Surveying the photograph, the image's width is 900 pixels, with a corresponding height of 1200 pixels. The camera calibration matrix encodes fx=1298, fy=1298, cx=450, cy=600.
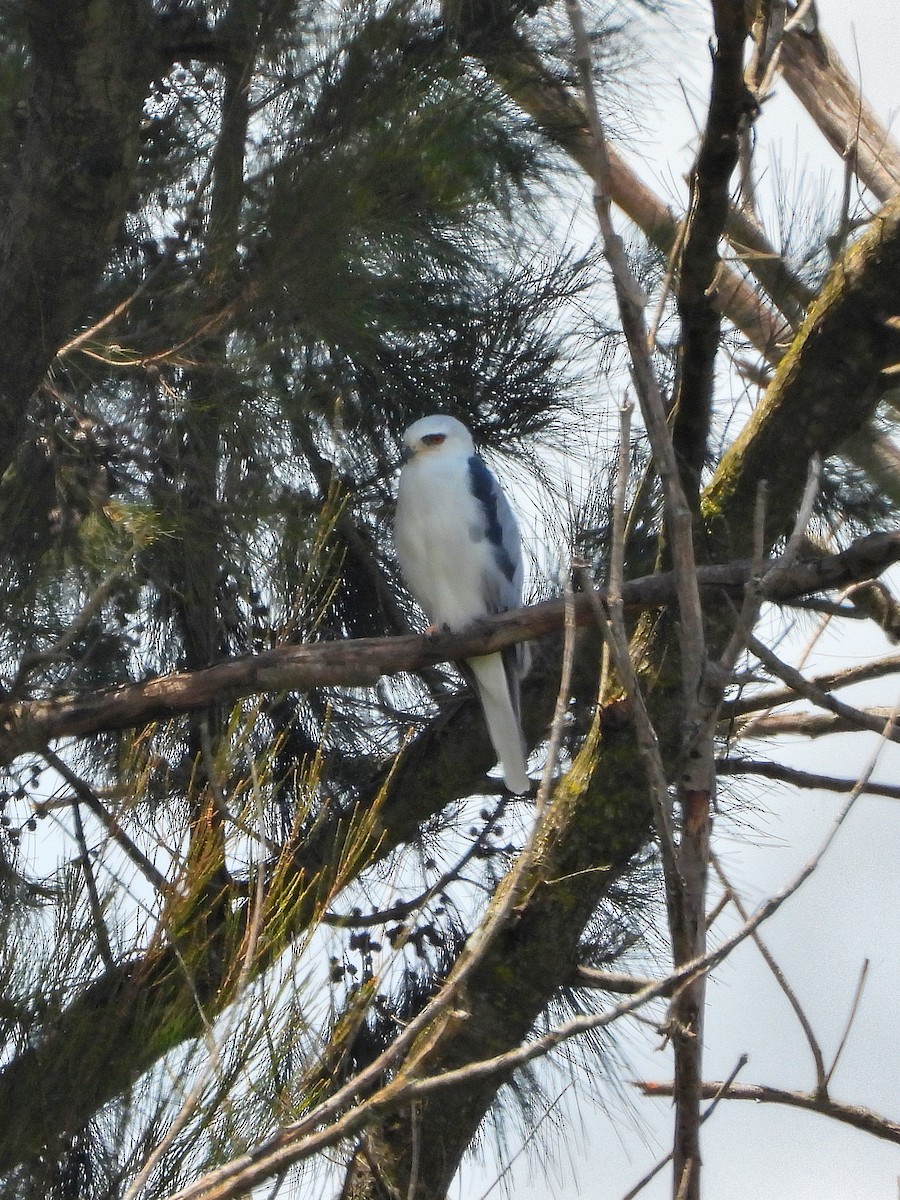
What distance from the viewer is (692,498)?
2285 mm

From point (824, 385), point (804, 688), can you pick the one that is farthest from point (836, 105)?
point (804, 688)

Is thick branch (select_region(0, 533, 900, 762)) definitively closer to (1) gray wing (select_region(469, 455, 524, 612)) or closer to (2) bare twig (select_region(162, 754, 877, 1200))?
(2) bare twig (select_region(162, 754, 877, 1200))

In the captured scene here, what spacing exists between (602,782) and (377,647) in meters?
0.64

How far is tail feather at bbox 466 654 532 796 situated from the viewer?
101 inches

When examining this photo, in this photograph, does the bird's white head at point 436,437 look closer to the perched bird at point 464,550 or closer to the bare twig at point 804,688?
the perched bird at point 464,550

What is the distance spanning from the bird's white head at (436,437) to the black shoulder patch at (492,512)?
0.36 ft

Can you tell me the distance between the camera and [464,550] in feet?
8.98

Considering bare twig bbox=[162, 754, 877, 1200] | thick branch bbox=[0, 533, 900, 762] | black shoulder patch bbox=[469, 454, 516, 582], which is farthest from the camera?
black shoulder patch bbox=[469, 454, 516, 582]

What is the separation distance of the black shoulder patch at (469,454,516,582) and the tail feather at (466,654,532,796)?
13.0 inches

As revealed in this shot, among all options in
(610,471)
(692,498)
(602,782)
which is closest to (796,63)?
(610,471)

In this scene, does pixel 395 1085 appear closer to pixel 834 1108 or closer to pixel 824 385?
pixel 834 1108

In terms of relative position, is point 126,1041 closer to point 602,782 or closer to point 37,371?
point 37,371

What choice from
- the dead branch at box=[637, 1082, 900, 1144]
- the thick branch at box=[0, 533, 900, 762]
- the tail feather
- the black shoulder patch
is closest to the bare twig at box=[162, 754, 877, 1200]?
the thick branch at box=[0, 533, 900, 762]

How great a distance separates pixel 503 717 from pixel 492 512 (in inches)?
20.2
